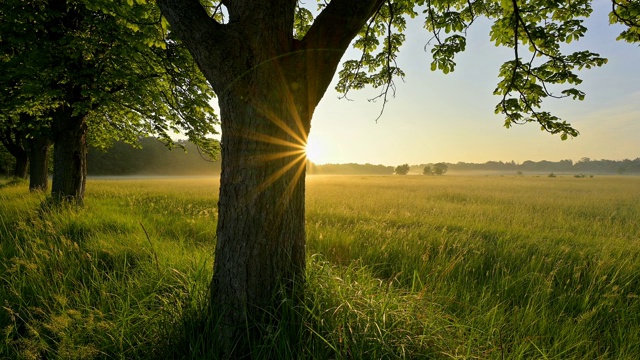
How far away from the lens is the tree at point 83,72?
5102mm

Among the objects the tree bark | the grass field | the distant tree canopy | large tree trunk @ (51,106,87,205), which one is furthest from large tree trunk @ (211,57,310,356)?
the distant tree canopy

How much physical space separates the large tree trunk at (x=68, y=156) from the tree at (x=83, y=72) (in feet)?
0.06

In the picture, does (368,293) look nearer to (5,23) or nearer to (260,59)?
(260,59)

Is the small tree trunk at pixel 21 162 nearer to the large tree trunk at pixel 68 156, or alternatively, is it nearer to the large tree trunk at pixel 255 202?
the large tree trunk at pixel 68 156

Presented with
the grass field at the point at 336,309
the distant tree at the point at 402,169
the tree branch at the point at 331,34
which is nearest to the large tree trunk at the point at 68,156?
the grass field at the point at 336,309

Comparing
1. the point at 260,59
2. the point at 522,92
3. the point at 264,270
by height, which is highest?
the point at 522,92

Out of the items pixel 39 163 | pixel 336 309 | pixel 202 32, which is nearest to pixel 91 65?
pixel 202 32

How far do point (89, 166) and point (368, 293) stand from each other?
71.9 metres

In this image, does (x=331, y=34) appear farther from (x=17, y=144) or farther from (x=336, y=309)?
(x=17, y=144)

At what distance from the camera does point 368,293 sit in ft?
7.21

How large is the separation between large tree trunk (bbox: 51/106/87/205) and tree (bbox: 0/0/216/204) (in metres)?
0.02

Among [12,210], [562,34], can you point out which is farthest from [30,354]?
[12,210]

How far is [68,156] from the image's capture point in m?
6.71

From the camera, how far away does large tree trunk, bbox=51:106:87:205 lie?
6555mm
